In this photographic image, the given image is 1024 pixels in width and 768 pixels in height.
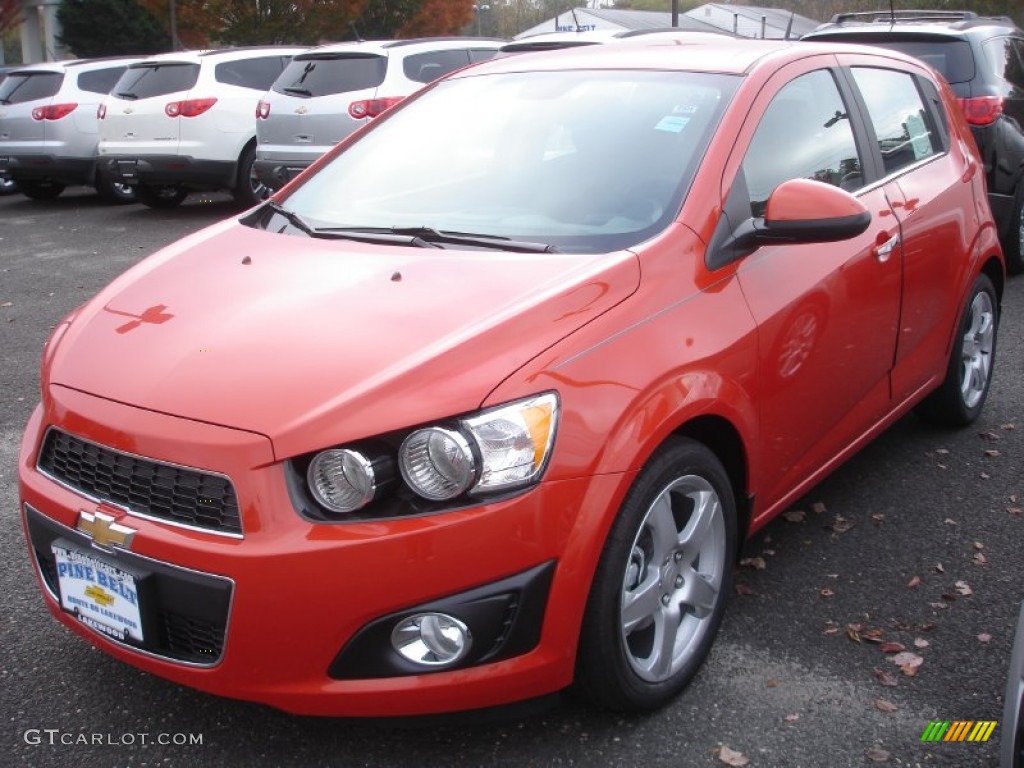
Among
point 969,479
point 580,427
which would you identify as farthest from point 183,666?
point 969,479

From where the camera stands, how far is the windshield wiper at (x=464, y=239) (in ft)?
10.1

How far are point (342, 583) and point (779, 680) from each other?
4.38ft

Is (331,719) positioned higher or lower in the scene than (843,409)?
lower

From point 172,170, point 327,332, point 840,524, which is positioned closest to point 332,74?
point 172,170

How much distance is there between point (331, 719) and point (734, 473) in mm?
1270

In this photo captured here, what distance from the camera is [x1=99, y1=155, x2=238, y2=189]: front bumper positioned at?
1259 cm

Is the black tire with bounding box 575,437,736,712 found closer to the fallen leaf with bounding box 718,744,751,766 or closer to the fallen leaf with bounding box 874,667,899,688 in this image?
the fallen leaf with bounding box 718,744,751,766

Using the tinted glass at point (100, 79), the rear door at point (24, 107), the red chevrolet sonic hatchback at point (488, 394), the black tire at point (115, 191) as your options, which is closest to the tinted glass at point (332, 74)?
the black tire at point (115, 191)

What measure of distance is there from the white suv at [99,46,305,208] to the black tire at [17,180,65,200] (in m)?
2.43

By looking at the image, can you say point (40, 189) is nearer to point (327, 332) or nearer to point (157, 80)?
point (157, 80)

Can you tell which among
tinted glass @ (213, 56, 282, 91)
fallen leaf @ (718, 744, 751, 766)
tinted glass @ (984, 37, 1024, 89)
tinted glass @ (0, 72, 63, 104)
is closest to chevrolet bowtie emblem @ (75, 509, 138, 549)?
fallen leaf @ (718, 744, 751, 766)

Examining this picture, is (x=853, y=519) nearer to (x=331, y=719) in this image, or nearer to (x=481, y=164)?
(x=481, y=164)

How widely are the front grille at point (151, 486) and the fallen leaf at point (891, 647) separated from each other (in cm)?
186

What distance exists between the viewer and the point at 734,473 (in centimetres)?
317
